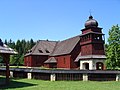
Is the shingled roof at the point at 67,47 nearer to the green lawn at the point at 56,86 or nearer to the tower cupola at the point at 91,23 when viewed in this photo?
the tower cupola at the point at 91,23

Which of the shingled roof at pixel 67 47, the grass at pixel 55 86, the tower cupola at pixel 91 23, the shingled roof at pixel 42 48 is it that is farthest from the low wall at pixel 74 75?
the shingled roof at pixel 42 48

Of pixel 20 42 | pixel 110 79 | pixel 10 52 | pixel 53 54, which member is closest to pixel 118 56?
pixel 110 79

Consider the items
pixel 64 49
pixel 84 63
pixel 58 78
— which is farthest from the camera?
pixel 64 49

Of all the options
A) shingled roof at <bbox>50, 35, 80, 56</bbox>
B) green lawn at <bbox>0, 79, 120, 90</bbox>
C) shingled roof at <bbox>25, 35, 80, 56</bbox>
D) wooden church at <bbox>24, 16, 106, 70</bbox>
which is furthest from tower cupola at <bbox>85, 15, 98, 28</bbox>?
green lawn at <bbox>0, 79, 120, 90</bbox>

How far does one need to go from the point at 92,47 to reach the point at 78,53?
6373mm

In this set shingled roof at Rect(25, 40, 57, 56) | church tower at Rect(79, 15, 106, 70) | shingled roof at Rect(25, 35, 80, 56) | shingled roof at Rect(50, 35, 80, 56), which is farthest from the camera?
shingled roof at Rect(25, 40, 57, 56)

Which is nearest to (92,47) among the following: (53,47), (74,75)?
(74,75)

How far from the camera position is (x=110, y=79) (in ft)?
112

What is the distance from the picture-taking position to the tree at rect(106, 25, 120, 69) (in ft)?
130

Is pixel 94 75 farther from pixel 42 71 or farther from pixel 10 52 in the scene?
pixel 10 52

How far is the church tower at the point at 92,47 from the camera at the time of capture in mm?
51375

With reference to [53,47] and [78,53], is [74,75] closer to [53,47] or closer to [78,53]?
[78,53]

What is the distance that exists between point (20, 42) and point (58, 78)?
384ft

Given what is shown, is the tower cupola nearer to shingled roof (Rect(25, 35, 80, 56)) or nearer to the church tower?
the church tower
